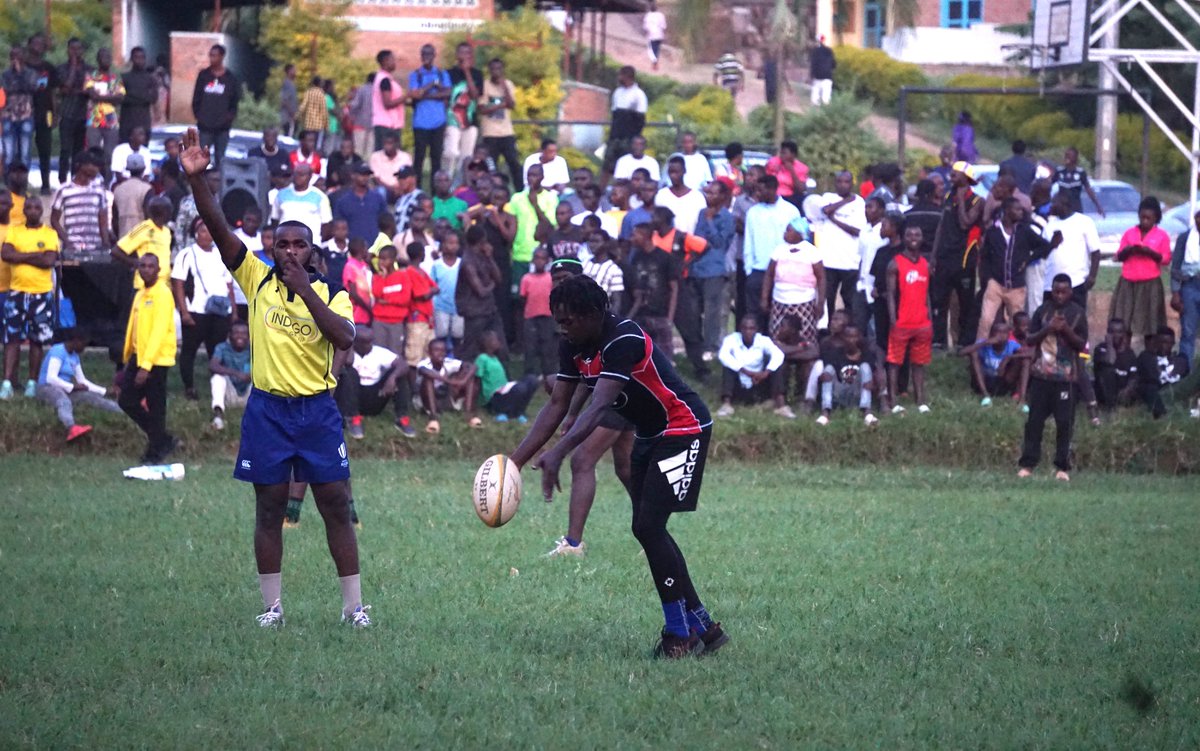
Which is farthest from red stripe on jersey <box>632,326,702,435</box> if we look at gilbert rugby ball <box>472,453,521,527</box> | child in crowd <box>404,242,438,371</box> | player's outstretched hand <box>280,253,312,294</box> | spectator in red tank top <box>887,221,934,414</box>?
spectator in red tank top <box>887,221,934,414</box>

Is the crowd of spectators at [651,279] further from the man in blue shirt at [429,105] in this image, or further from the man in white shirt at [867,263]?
the man in blue shirt at [429,105]

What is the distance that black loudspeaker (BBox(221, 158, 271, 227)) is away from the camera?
20016 millimetres

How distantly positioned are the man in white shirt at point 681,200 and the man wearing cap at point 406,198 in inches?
126

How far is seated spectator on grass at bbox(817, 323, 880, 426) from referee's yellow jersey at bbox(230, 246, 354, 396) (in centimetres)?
1148

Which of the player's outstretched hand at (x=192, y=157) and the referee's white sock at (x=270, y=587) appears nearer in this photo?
the player's outstretched hand at (x=192, y=157)

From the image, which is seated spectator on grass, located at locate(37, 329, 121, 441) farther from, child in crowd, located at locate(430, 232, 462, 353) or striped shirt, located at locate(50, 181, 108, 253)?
child in crowd, located at locate(430, 232, 462, 353)

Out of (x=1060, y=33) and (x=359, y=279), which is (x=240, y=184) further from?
(x=1060, y=33)

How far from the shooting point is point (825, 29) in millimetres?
53000

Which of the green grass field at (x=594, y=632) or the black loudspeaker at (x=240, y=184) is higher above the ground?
the black loudspeaker at (x=240, y=184)

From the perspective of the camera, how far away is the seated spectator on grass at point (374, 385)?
1839 centimetres

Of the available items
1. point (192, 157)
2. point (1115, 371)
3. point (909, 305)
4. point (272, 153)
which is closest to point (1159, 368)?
point (1115, 371)

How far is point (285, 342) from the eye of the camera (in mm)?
8562

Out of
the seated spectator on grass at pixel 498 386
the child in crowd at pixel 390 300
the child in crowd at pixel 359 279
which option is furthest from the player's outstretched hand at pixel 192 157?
the seated spectator on grass at pixel 498 386

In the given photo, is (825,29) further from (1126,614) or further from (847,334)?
(1126,614)
